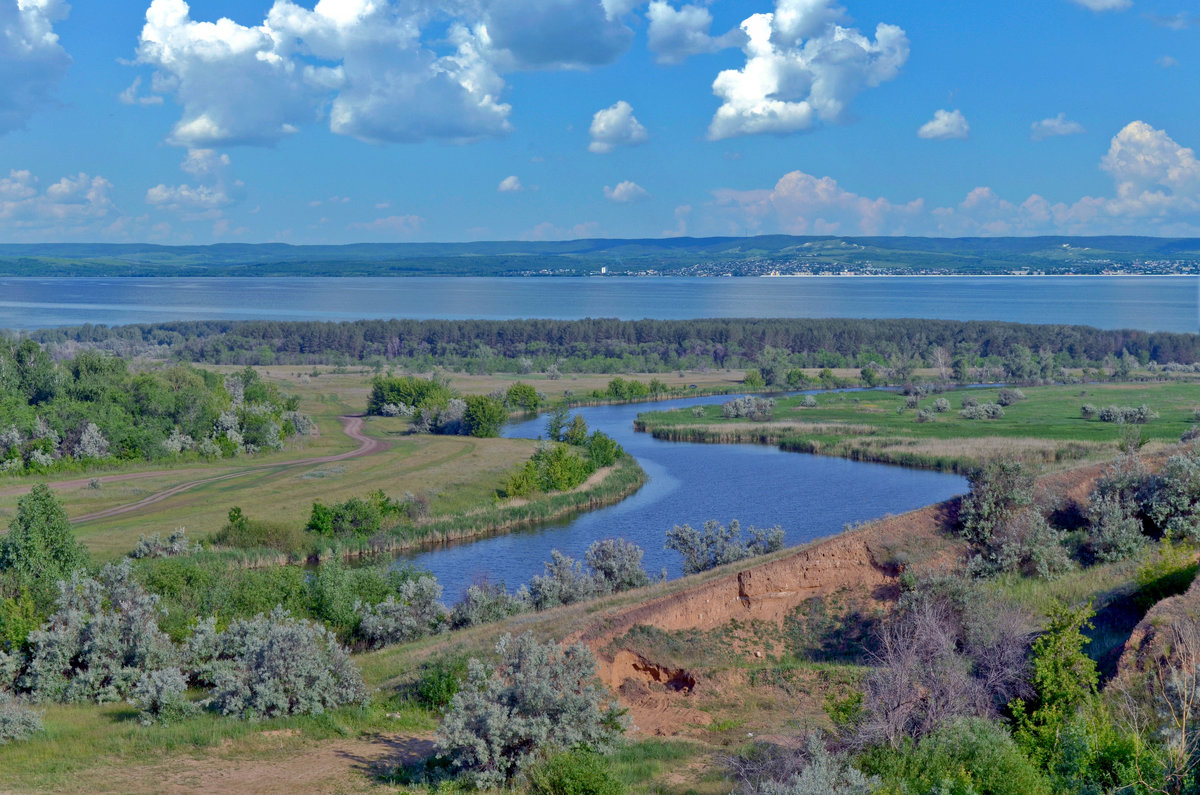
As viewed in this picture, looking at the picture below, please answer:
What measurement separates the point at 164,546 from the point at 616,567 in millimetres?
18937

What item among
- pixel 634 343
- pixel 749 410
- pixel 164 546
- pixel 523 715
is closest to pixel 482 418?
pixel 749 410

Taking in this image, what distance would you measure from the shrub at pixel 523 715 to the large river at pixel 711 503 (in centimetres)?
1780

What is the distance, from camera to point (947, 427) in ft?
225

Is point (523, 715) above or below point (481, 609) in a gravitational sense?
above

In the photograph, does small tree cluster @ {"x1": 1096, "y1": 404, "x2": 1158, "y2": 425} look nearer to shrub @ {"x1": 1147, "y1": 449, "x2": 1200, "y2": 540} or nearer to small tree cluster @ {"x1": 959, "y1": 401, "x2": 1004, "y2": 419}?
small tree cluster @ {"x1": 959, "y1": 401, "x2": 1004, "y2": 419}

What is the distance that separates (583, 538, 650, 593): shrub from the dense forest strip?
82.4m

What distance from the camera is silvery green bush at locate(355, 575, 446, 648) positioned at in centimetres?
2514

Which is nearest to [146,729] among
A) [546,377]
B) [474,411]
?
[474,411]

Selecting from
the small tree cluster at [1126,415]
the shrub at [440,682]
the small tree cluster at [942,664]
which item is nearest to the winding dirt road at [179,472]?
the shrub at [440,682]

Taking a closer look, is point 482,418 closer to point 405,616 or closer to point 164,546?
point 164,546

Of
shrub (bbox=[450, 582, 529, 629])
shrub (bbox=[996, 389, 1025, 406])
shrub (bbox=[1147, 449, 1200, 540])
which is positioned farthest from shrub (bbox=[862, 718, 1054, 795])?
shrub (bbox=[996, 389, 1025, 406])

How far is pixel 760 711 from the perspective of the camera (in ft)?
54.5

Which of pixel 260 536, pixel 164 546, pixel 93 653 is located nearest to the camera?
pixel 93 653

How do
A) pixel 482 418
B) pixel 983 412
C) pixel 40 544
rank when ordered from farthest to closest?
pixel 983 412
pixel 482 418
pixel 40 544
